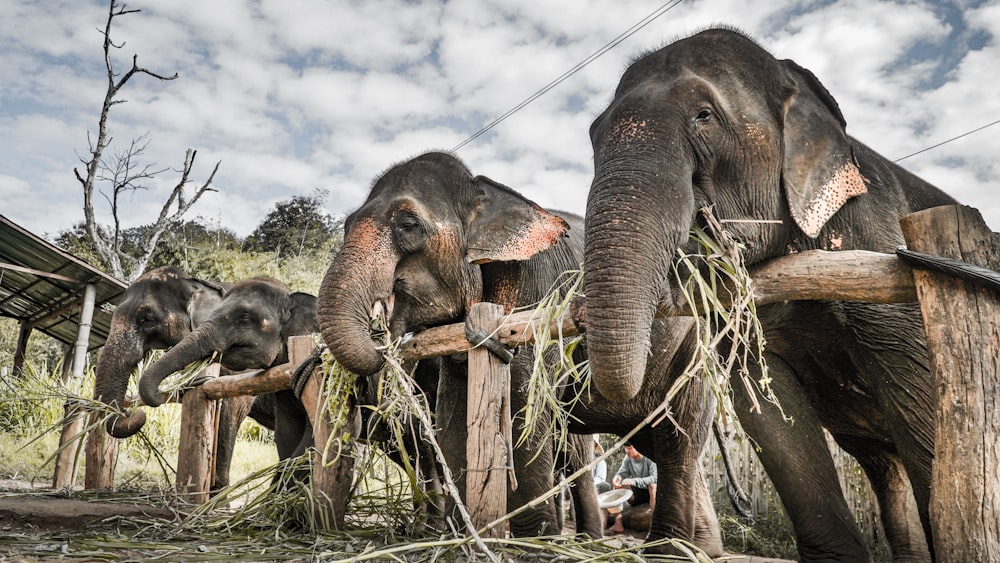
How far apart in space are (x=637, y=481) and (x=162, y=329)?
583cm

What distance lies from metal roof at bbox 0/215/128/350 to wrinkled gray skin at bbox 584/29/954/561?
12047mm

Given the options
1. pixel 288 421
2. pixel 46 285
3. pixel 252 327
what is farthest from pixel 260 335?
pixel 46 285

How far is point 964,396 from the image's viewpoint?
2.64m

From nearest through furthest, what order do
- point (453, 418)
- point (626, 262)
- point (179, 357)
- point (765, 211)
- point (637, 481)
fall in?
point (626, 262) → point (765, 211) → point (453, 418) → point (179, 357) → point (637, 481)

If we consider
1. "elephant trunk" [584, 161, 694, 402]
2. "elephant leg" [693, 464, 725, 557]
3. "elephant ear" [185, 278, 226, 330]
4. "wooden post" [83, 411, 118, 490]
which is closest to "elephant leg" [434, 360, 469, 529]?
"elephant trunk" [584, 161, 694, 402]

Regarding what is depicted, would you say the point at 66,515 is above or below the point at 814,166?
below

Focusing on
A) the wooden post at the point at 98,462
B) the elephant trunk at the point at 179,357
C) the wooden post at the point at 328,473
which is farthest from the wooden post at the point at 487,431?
the wooden post at the point at 98,462

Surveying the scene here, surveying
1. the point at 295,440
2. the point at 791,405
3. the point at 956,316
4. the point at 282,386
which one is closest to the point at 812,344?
the point at 791,405

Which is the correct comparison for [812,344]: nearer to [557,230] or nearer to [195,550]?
[557,230]

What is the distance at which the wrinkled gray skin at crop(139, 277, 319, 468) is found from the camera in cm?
760

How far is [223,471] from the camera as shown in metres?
8.70

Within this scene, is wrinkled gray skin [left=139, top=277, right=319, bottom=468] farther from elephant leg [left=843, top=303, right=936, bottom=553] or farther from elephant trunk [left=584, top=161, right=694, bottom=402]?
elephant leg [left=843, top=303, right=936, bottom=553]

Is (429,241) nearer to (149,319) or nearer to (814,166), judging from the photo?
(814,166)

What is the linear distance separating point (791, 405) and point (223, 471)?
634 cm
